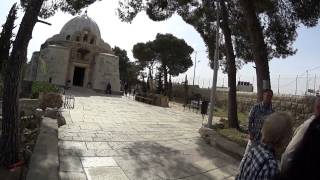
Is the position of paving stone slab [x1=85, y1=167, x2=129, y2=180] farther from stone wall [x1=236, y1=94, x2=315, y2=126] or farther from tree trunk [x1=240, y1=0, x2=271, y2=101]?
stone wall [x1=236, y1=94, x2=315, y2=126]

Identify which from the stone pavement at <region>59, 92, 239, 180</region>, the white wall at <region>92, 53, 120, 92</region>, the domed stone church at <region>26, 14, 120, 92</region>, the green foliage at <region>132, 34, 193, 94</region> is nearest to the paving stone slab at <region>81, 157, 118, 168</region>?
the stone pavement at <region>59, 92, 239, 180</region>

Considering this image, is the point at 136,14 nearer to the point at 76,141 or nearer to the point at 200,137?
the point at 200,137

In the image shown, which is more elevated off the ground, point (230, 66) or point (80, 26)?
point (80, 26)

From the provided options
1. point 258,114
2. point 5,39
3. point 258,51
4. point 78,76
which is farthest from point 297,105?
point 78,76

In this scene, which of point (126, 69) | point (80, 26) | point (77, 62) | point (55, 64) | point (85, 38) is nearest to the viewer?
point (55, 64)

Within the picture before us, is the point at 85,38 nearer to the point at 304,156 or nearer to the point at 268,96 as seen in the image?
the point at 268,96

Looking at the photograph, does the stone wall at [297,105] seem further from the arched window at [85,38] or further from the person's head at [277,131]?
the arched window at [85,38]

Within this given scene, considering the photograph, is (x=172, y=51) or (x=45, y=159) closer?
(x=45, y=159)

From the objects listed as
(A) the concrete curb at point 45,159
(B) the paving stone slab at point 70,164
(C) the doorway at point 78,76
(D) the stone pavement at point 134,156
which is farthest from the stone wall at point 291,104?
(C) the doorway at point 78,76

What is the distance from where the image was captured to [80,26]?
1720 inches

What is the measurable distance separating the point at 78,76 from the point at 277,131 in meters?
Result: 40.9

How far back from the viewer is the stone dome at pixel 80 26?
141 feet

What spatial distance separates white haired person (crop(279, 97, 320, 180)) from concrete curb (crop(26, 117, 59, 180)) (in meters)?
3.35

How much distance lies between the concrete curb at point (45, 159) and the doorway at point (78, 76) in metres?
34.2
